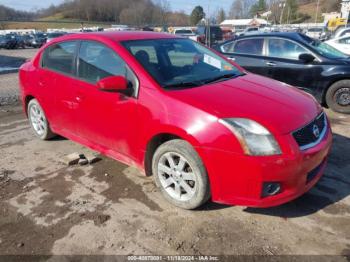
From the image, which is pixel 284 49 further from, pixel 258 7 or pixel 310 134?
pixel 258 7

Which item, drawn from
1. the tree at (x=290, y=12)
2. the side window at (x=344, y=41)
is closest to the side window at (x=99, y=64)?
the side window at (x=344, y=41)

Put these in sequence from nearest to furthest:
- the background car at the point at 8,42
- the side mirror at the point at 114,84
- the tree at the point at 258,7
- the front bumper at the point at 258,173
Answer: the front bumper at the point at 258,173
the side mirror at the point at 114,84
the background car at the point at 8,42
the tree at the point at 258,7

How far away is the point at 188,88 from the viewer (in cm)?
321

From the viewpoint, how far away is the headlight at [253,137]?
268 centimetres

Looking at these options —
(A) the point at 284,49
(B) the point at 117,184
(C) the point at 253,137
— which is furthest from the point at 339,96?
(B) the point at 117,184

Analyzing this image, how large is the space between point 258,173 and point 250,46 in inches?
207

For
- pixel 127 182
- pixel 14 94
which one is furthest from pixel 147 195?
pixel 14 94

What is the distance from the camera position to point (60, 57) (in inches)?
171

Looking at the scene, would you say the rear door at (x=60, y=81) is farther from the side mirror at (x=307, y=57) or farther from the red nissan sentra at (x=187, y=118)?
the side mirror at (x=307, y=57)

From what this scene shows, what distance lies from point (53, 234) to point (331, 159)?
347 cm

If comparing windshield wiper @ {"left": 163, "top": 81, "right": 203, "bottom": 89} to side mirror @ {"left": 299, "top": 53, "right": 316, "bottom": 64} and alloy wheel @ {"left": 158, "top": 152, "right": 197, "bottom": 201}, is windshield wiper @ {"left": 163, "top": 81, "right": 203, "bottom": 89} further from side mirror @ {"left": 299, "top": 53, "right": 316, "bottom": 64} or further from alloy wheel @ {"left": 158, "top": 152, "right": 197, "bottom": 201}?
side mirror @ {"left": 299, "top": 53, "right": 316, "bottom": 64}

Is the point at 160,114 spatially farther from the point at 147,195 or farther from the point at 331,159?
the point at 331,159

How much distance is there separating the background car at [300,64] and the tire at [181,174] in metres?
4.45

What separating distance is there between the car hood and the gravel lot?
Result: 91 cm
